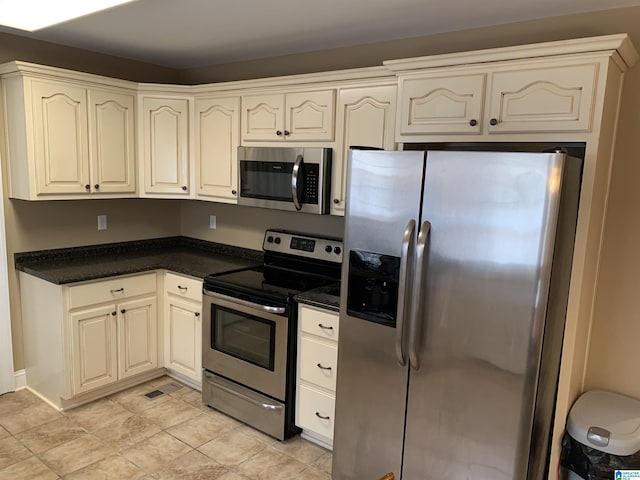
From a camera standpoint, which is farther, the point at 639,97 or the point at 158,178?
the point at 158,178

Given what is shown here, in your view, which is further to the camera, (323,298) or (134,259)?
(134,259)

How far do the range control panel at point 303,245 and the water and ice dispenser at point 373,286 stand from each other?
92 cm

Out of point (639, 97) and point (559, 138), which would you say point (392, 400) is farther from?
point (639, 97)

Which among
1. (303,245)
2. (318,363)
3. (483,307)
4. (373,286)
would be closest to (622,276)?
(483,307)

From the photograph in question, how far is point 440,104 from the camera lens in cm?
231

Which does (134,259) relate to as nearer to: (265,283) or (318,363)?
(265,283)

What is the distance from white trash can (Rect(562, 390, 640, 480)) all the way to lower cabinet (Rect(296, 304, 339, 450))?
1.19m

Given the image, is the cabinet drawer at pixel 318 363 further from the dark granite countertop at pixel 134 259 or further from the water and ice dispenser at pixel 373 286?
the dark granite countertop at pixel 134 259

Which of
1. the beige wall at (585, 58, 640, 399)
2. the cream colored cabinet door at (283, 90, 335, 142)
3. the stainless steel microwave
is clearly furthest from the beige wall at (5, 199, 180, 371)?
the beige wall at (585, 58, 640, 399)

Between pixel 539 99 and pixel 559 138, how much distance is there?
189 millimetres

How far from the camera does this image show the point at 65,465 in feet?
8.69

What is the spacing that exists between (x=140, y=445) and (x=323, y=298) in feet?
4.62

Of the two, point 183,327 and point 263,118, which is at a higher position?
point 263,118

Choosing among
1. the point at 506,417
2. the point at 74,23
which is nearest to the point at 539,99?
the point at 506,417
